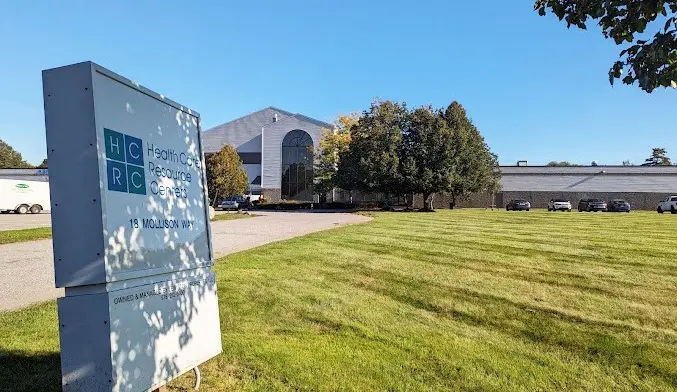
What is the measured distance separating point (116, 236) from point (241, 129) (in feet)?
272

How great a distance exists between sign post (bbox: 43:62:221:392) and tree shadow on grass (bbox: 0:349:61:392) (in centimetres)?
107

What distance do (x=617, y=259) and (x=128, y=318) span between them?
36.8ft

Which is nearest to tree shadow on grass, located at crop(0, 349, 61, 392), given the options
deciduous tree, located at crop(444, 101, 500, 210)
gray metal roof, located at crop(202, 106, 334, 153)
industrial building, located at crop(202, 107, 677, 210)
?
deciduous tree, located at crop(444, 101, 500, 210)

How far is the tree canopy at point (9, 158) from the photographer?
103 meters

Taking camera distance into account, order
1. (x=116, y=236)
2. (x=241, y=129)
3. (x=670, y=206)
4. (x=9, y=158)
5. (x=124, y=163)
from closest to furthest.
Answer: (x=116, y=236) < (x=124, y=163) < (x=670, y=206) < (x=241, y=129) < (x=9, y=158)

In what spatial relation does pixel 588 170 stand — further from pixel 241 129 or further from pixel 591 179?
pixel 241 129

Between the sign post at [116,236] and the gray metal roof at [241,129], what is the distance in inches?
3172

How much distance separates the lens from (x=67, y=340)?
3.05 m

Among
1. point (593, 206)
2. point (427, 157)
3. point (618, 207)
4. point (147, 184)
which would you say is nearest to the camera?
point (147, 184)

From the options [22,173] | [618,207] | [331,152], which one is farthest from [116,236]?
[22,173]

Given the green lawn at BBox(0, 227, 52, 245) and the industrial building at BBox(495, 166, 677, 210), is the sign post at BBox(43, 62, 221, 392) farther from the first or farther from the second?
the industrial building at BBox(495, 166, 677, 210)

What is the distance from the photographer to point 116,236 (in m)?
3.21

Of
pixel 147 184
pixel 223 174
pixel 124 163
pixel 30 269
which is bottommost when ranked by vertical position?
pixel 30 269

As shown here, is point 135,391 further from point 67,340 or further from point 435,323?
point 435,323
